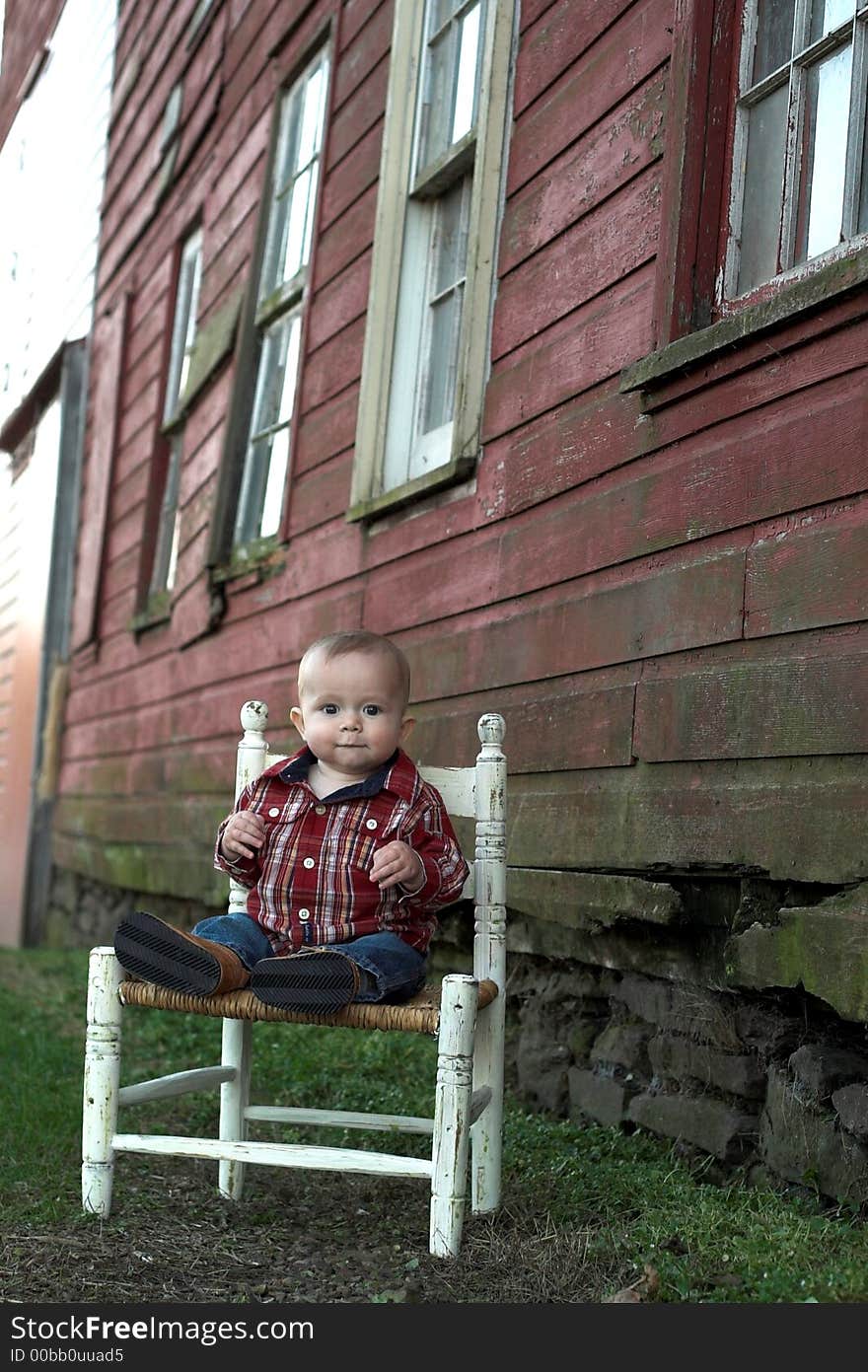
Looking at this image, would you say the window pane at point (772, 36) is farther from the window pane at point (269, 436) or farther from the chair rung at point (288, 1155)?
the window pane at point (269, 436)

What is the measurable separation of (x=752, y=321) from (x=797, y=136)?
0.46 m

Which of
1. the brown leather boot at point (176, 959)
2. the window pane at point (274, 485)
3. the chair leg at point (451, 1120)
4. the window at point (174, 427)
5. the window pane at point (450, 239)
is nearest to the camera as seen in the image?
the chair leg at point (451, 1120)

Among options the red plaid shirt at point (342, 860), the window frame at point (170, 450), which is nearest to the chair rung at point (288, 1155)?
the red plaid shirt at point (342, 860)

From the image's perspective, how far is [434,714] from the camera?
425 cm

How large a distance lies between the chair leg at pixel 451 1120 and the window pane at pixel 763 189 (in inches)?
63.4

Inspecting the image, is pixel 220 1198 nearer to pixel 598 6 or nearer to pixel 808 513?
pixel 808 513

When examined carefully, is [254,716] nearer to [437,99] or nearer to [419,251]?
[419,251]

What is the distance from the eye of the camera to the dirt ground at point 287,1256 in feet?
7.59

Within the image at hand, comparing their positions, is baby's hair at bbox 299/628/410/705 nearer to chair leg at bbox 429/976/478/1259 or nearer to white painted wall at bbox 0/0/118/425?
chair leg at bbox 429/976/478/1259

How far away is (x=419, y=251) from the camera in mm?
4703

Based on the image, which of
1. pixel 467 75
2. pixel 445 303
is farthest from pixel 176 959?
pixel 467 75

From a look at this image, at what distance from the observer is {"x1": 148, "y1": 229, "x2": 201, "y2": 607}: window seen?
25.2 feet

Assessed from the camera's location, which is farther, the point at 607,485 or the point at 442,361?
the point at 442,361

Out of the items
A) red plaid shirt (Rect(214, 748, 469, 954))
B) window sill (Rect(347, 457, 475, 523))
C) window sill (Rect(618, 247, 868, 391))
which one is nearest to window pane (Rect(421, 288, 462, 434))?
window sill (Rect(347, 457, 475, 523))
